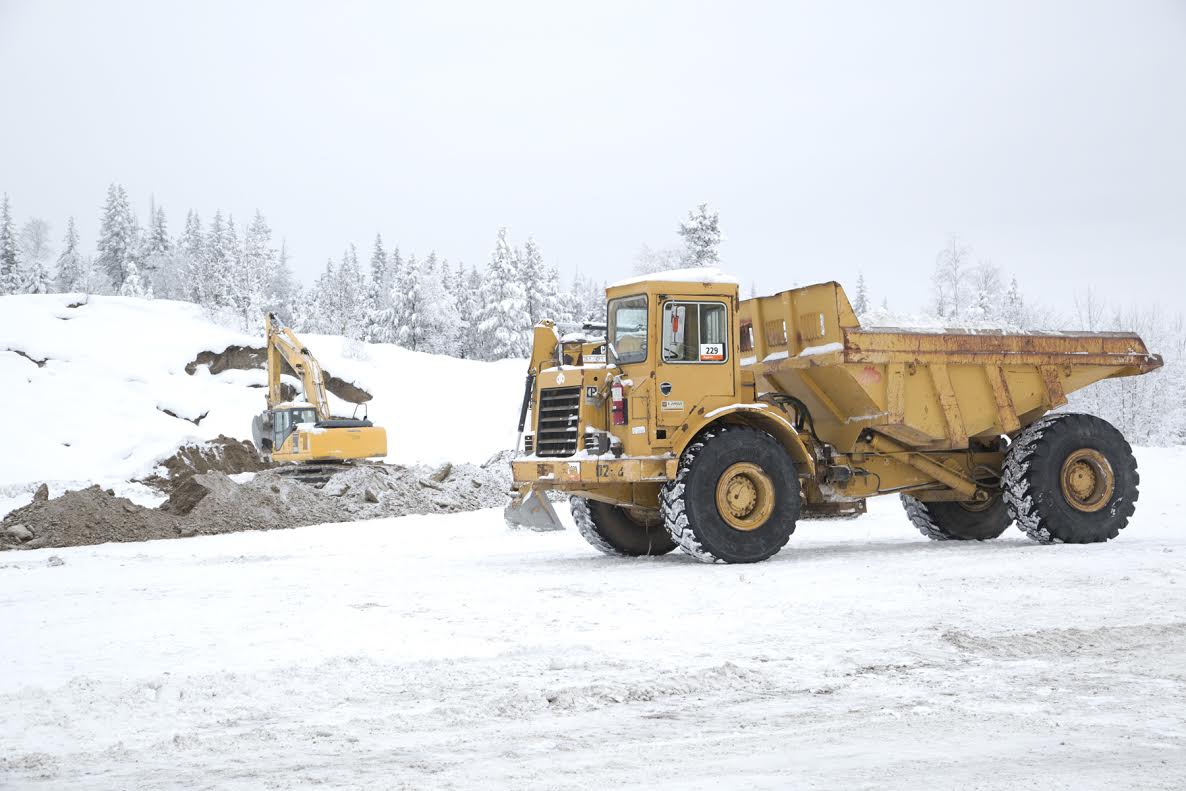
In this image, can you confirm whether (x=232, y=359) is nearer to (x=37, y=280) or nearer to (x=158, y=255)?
(x=37, y=280)

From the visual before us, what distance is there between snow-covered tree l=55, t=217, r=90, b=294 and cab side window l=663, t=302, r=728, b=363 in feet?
301

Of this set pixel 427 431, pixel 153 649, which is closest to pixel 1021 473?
pixel 153 649

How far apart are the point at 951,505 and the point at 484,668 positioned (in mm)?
9600

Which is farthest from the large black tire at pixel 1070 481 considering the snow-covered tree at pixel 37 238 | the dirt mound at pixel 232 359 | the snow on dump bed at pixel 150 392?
the snow-covered tree at pixel 37 238

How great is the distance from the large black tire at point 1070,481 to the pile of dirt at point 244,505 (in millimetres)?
11584

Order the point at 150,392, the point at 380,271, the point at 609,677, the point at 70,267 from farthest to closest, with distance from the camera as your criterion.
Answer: the point at 380,271 → the point at 70,267 → the point at 150,392 → the point at 609,677

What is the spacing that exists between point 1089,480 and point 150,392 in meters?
34.0

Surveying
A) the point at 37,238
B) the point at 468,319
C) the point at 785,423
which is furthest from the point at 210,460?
the point at 37,238

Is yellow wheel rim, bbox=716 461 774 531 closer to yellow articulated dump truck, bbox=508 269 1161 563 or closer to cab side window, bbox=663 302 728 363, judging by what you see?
yellow articulated dump truck, bbox=508 269 1161 563

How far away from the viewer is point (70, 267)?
95562 millimetres

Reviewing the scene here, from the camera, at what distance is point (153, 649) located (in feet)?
24.1

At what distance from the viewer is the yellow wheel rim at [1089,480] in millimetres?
13227

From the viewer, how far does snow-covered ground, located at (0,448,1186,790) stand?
4.74 metres

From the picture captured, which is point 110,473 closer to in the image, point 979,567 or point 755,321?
point 755,321
